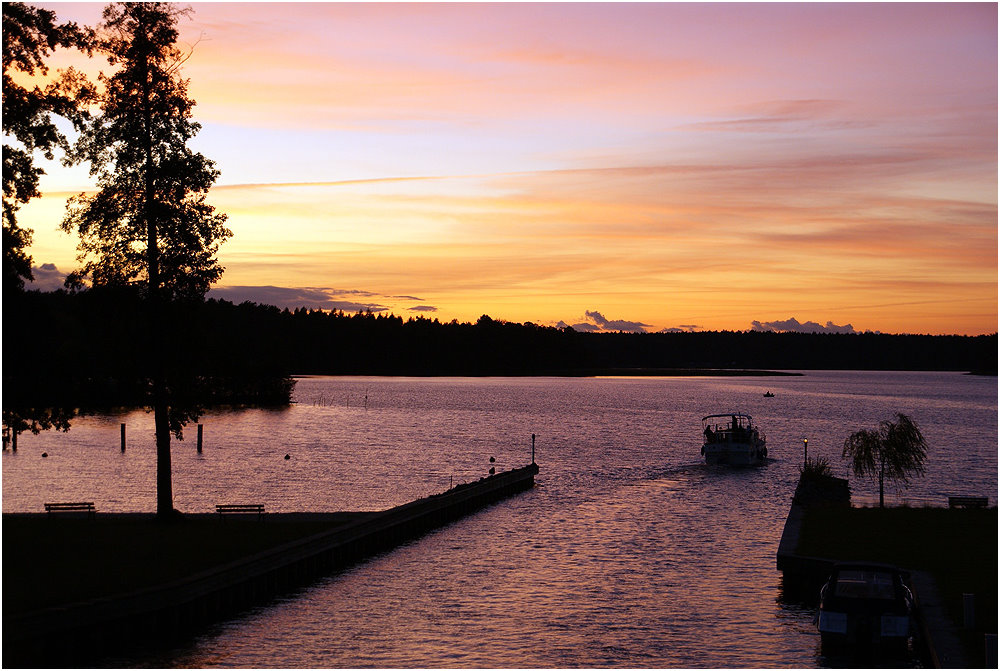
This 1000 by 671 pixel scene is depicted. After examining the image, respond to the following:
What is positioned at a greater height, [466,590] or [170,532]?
[170,532]

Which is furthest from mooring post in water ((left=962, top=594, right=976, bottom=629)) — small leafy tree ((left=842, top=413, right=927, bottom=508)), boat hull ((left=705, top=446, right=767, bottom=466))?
boat hull ((left=705, top=446, right=767, bottom=466))

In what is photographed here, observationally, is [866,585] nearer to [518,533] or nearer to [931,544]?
[931,544]

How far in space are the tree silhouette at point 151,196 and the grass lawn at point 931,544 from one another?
86.5 ft

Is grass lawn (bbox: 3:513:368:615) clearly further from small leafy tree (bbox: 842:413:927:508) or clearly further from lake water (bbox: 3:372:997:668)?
small leafy tree (bbox: 842:413:927:508)

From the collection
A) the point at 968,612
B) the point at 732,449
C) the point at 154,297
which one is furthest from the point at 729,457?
the point at 968,612

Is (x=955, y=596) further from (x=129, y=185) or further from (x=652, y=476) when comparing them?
(x=652, y=476)

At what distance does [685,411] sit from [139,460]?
125 metres

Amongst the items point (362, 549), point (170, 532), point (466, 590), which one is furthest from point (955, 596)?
point (170, 532)

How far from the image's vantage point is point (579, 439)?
124500 millimetres

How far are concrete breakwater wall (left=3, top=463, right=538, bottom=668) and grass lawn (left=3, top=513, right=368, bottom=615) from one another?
775 mm

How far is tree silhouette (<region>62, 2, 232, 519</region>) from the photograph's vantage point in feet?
123

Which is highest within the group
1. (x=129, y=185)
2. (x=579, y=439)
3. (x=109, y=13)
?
(x=109, y=13)

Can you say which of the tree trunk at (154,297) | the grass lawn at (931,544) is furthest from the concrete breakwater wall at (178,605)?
the grass lawn at (931,544)

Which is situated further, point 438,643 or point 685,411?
point 685,411
